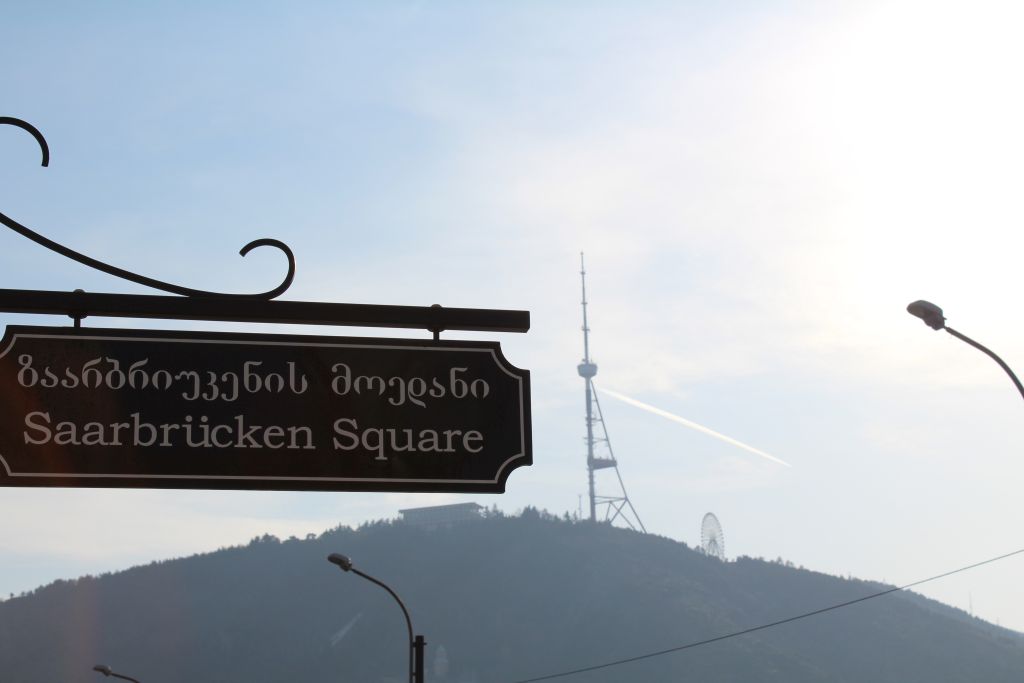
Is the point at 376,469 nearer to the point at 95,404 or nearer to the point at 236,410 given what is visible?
the point at 236,410

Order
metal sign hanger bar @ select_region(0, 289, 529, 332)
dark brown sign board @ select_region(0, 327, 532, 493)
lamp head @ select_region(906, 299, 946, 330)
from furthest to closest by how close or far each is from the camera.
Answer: lamp head @ select_region(906, 299, 946, 330) < metal sign hanger bar @ select_region(0, 289, 529, 332) < dark brown sign board @ select_region(0, 327, 532, 493)

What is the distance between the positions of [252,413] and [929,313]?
11.3 metres

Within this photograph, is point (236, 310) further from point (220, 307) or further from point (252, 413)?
point (252, 413)

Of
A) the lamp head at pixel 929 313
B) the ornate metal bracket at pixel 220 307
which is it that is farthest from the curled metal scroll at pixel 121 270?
the lamp head at pixel 929 313

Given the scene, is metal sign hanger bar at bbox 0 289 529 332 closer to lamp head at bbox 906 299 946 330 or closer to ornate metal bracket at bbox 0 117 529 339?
ornate metal bracket at bbox 0 117 529 339

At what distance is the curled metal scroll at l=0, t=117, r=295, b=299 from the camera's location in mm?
5250

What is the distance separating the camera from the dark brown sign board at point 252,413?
5.24 meters

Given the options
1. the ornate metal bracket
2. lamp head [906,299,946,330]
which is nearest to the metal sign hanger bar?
the ornate metal bracket

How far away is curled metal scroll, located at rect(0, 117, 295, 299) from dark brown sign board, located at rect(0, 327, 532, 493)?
0.19m

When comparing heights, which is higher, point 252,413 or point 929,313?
point 929,313

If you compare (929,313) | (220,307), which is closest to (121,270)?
(220,307)

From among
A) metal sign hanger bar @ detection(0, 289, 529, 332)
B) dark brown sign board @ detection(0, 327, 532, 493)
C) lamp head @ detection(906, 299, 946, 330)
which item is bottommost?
dark brown sign board @ detection(0, 327, 532, 493)

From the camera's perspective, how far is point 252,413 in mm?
5395

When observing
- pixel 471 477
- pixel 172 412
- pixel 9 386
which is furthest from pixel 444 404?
pixel 9 386
